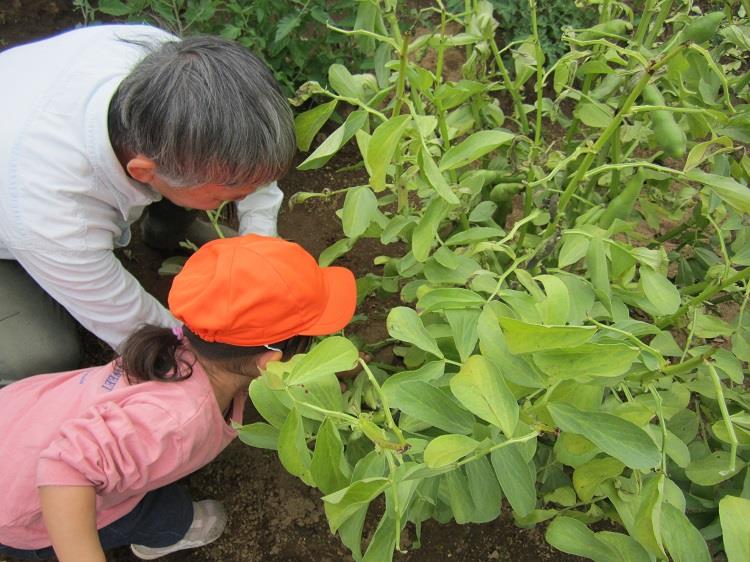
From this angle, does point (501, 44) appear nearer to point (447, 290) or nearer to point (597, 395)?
point (447, 290)

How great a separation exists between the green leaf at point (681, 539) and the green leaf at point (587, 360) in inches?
7.0

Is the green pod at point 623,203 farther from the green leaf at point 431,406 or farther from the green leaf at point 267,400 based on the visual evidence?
the green leaf at point 267,400

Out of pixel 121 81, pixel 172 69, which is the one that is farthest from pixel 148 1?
pixel 172 69

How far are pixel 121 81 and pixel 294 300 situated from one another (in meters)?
0.48

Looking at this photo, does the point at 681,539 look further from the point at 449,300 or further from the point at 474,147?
the point at 474,147

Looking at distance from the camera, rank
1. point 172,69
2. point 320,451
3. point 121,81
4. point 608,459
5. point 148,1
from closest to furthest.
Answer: point 320,451 < point 608,459 < point 172,69 < point 121,81 < point 148,1

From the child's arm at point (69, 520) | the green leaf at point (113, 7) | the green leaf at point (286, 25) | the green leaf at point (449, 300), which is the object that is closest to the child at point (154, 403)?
the child's arm at point (69, 520)

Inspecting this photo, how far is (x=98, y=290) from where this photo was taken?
4.06 ft

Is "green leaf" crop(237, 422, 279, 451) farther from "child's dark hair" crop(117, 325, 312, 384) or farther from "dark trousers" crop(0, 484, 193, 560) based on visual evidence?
"dark trousers" crop(0, 484, 193, 560)

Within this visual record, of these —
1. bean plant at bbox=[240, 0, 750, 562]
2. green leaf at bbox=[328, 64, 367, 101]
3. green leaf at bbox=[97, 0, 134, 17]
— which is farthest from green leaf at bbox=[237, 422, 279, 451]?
green leaf at bbox=[97, 0, 134, 17]

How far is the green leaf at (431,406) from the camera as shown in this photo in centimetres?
68

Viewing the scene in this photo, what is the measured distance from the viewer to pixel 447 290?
32.3 inches

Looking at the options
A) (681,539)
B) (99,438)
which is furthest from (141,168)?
(681,539)

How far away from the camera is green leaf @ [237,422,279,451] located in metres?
0.83
